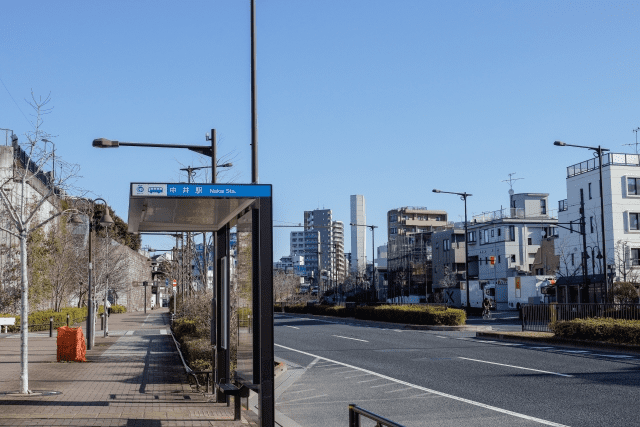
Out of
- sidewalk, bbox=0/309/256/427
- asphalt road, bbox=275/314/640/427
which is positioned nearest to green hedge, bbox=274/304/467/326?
asphalt road, bbox=275/314/640/427

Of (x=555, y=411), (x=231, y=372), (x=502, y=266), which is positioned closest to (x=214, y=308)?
(x=231, y=372)

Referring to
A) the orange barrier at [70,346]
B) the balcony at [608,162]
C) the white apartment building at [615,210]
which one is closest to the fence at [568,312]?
the orange barrier at [70,346]

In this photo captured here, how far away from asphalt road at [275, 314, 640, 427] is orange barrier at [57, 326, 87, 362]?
577cm

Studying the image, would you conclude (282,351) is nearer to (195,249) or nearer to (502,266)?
(195,249)

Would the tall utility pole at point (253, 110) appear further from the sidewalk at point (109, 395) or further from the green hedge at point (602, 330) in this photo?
the green hedge at point (602, 330)

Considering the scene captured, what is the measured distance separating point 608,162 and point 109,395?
6164 cm

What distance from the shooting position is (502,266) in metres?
86.8

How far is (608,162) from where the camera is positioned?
213ft

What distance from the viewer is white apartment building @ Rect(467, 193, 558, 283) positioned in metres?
86.9

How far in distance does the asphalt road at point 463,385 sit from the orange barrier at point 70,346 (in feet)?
18.9

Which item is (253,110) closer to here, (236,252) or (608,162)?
(236,252)

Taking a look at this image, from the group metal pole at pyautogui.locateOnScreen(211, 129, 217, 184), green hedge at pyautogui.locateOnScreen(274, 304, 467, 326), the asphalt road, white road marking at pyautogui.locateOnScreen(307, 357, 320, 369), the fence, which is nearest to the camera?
the asphalt road

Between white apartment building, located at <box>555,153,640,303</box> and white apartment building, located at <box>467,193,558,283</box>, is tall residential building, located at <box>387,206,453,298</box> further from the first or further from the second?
white apartment building, located at <box>555,153,640,303</box>

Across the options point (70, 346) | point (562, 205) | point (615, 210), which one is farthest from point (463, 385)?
point (562, 205)
